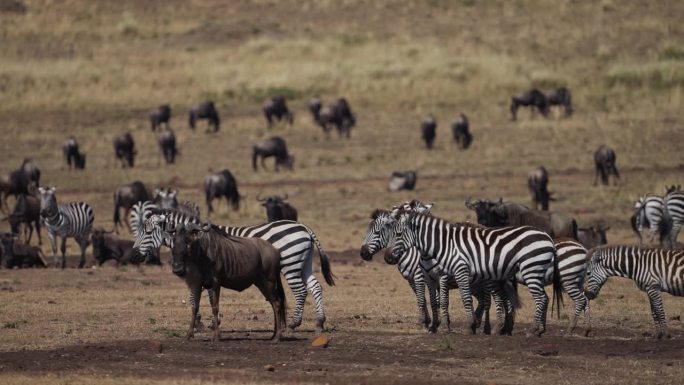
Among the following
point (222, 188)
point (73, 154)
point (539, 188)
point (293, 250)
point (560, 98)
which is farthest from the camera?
point (560, 98)

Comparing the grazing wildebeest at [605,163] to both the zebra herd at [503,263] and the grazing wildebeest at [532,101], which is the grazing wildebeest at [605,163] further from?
the zebra herd at [503,263]

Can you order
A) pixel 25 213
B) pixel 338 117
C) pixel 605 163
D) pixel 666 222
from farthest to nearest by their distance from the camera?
pixel 338 117
pixel 605 163
pixel 25 213
pixel 666 222

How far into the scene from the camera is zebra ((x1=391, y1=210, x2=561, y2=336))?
17.0 meters

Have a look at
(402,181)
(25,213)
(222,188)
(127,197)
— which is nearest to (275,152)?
(402,181)

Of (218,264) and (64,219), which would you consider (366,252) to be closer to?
(218,264)

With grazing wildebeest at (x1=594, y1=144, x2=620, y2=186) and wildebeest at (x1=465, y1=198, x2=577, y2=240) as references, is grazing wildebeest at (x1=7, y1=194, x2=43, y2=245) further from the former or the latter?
grazing wildebeest at (x1=594, y1=144, x2=620, y2=186)

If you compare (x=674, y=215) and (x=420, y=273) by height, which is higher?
(x=674, y=215)

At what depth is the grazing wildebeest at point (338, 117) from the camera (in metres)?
48.2

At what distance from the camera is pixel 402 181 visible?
124ft

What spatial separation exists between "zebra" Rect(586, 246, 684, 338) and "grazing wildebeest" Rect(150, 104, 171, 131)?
1343 inches

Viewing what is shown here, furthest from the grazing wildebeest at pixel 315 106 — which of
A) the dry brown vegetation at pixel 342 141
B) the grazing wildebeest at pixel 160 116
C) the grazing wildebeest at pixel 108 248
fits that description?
the grazing wildebeest at pixel 108 248

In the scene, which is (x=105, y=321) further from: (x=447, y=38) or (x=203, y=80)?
(x=447, y=38)

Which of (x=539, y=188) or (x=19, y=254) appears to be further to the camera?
(x=539, y=188)

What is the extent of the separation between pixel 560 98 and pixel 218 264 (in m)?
36.1
